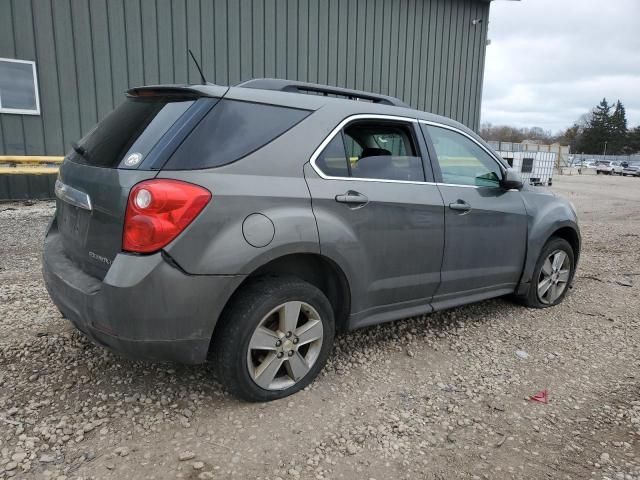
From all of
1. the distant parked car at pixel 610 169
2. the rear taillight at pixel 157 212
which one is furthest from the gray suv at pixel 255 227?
the distant parked car at pixel 610 169

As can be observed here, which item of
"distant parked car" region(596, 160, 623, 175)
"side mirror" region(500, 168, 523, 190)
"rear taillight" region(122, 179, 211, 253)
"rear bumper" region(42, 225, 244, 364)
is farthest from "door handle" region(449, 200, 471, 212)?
"distant parked car" region(596, 160, 623, 175)

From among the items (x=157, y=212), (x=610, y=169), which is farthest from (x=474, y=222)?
(x=610, y=169)

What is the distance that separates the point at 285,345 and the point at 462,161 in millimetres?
1996

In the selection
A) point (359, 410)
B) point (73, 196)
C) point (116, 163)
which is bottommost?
point (359, 410)

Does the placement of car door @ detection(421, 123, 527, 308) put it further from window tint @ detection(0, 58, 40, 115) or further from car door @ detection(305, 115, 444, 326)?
window tint @ detection(0, 58, 40, 115)

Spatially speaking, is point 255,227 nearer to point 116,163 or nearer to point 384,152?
point 116,163

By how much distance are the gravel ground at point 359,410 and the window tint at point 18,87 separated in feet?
20.0

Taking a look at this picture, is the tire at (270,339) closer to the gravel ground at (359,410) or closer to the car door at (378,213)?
the gravel ground at (359,410)

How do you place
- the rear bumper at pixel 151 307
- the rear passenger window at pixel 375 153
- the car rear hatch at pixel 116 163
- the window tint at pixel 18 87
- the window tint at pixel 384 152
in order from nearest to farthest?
the rear bumper at pixel 151 307, the car rear hatch at pixel 116 163, the rear passenger window at pixel 375 153, the window tint at pixel 384 152, the window tint at pixel 18 87

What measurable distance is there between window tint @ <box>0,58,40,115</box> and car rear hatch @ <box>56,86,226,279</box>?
23.2ft

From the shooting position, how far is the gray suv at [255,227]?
225cm

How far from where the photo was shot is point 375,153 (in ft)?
10.4

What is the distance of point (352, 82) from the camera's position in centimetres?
1144

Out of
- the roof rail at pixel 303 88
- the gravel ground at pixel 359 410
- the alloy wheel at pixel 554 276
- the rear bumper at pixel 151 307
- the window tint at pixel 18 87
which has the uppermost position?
the window tint at pixel 18 87
